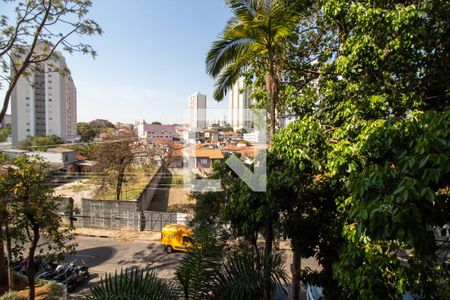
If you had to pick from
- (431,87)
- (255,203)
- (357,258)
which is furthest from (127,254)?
(431,87)

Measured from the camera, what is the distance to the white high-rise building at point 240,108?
342 inches

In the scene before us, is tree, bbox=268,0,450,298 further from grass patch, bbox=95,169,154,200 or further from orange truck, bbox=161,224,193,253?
grass patch, bbox=95,169,154,200

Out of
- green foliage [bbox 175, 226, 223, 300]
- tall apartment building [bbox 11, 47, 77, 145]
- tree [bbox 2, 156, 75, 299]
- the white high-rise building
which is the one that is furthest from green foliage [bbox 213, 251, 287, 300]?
tall apartment building [bbox 11, 47, 77, 145]

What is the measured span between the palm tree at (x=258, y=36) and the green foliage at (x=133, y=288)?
3260 millimetres

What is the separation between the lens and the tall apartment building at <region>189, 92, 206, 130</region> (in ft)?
32.1

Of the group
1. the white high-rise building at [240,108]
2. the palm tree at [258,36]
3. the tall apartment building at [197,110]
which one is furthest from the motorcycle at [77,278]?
the palm tree at [258,36]

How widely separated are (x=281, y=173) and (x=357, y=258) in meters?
1.83

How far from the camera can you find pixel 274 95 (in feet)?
17.0

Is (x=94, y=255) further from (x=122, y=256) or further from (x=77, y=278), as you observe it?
(x=77, y=278)

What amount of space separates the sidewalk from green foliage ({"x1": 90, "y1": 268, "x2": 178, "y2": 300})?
11071 millimetres

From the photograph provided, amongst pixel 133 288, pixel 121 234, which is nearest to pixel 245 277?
pixel 133 288

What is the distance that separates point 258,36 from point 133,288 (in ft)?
15.4

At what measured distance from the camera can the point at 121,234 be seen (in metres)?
14.6

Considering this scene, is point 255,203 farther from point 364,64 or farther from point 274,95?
point 364,64
